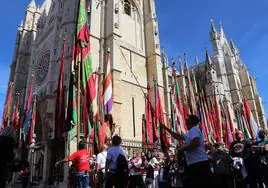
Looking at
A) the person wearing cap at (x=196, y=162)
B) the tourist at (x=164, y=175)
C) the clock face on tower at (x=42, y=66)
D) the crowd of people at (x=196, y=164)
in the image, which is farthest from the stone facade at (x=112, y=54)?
the person wearing cap at (x=196, y=162)

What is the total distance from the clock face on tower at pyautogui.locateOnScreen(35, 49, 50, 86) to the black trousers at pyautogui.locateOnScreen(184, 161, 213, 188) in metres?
18.5

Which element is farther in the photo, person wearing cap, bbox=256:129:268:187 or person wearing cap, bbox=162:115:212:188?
person wearing cap, bbox=256:129:268:187

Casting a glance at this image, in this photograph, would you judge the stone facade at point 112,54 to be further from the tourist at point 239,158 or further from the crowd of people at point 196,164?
the tourist at point 239,158

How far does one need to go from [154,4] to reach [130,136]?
1300cm

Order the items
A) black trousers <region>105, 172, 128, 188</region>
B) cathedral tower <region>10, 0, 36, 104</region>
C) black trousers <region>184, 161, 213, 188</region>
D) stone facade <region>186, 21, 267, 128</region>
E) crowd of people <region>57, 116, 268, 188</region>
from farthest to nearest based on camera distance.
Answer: stone facade <region>186, 21, 267, 128</region> → cathedral tower <region>10, 0, 36, 104</region> → black trousers <region>105, 172, 128, 188</region> → crowd of people <region>57, 116, 268, 188</region> → black trousers <region>184, 161, 213, 188</region>

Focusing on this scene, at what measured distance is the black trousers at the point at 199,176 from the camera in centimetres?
293

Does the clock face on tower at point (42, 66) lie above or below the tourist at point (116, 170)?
above

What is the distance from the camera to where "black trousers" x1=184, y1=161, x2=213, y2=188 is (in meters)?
2.93

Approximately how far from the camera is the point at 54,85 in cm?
1603

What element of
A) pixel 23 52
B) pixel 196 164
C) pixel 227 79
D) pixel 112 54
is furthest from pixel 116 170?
pixel 227 79

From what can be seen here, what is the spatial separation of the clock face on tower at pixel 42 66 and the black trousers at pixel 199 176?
1846 cm

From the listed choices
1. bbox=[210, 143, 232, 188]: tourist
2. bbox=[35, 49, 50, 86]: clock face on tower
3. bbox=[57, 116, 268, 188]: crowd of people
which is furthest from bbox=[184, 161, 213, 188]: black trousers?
bbox=[35, 49, 50, 86]: clock face on tower

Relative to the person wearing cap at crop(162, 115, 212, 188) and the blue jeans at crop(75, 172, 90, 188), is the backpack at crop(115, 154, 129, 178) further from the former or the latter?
the person wearing cap at crop(162, 115, 212, 188)

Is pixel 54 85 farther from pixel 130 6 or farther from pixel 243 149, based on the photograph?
pixel 243 149
